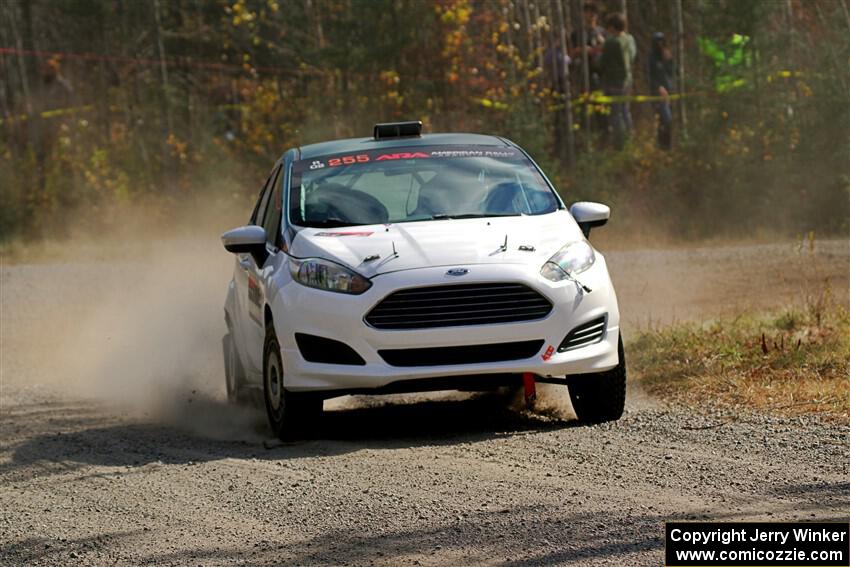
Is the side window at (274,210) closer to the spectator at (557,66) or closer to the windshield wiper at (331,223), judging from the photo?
the windshield wiper at (331,223)

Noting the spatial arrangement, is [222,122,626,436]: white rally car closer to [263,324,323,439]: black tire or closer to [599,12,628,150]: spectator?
[263,324,323,439]: black tire

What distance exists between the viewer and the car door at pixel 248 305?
31.7 ft

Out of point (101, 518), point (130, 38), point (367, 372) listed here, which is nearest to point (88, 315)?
point (367, 372)

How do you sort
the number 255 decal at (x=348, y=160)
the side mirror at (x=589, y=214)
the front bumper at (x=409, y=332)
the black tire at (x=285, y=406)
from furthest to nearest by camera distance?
the number 255 decal at (x=348, y=160) < the side mirror at (x=589, y=214) < the black tire at (x=285, y=406) < the front bumper at (x=409, y=332)

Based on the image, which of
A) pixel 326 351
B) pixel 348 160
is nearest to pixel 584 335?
pixel 326 351

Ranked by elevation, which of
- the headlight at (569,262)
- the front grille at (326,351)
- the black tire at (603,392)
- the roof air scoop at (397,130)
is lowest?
the black tire at (603,392)

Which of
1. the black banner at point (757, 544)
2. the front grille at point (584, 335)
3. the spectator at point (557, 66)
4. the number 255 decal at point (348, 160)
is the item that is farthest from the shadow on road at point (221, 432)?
the spectator at point (557, 66)

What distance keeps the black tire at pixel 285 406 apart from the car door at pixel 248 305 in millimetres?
446

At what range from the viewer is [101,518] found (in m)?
6.84

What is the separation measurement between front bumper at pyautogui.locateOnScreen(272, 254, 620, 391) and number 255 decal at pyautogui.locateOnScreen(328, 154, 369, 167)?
1.51 m

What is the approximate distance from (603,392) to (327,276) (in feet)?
5.71

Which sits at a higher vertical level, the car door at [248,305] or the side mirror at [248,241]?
the side mirror at [248,241]

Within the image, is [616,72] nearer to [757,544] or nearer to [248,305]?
[248,305]

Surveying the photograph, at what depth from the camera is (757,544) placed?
5398mm
